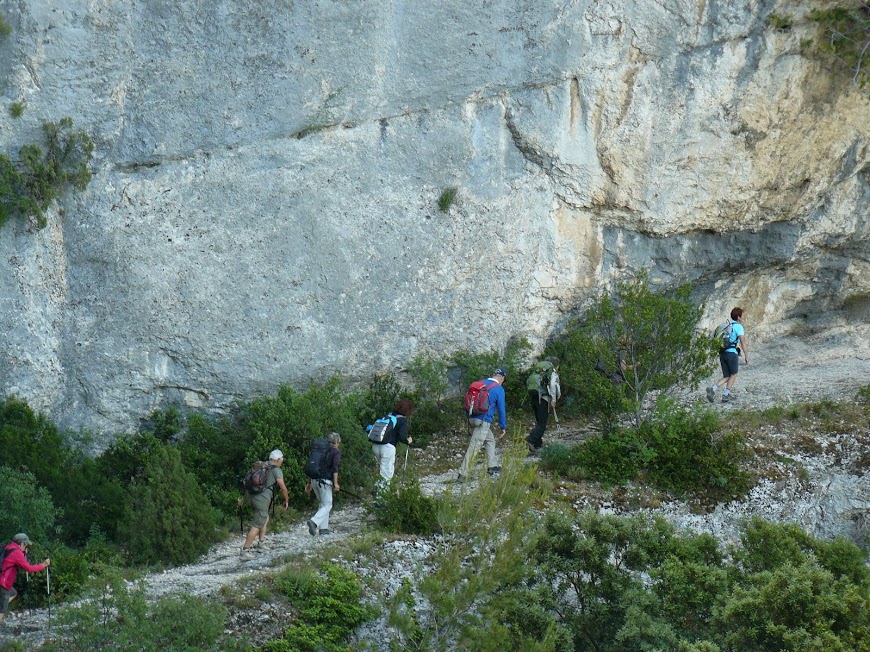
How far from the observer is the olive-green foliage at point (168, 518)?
13398 millimetres

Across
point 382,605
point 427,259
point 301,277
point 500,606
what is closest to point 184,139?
point 301,277

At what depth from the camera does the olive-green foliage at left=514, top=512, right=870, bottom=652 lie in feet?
33.1

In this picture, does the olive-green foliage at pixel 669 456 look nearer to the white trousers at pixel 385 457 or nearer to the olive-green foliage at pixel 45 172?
the white trousers at pixel 385 457

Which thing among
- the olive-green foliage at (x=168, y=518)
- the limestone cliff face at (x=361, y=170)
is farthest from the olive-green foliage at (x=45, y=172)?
the olive-green foliage at (x=168, y=518)

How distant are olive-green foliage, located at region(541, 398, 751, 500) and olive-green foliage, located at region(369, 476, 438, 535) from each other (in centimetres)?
276

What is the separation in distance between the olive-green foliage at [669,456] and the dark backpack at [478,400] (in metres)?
1.76

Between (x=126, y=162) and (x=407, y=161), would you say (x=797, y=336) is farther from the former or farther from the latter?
(x=126, y=162)

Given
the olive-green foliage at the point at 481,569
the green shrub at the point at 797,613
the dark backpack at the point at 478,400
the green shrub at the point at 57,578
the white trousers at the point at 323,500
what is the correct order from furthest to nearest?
the dark backpack at the point at 478,400, the white trousers at the point at 323,500, the green shrub at the point at 57,578, the olive-green foliage at the point at 481,569, the green shrub at the point at 797,613

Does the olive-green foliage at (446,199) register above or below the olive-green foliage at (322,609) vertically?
above

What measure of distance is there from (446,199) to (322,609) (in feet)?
25.3

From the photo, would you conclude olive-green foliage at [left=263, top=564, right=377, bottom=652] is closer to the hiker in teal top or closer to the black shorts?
the black shorts

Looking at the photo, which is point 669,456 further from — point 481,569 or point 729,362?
point 481,569

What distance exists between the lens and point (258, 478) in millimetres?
13102

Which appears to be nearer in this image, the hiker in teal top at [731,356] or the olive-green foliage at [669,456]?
→ the olive-green foliage at [669,456]
